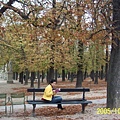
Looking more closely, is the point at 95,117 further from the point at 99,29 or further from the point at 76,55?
the point at 76,55

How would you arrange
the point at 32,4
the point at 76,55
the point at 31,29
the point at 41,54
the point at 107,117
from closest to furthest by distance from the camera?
the point at 107,117 → the point at 32,4 → the point at 31,29 → the point at 41,54 → the point at 76,55

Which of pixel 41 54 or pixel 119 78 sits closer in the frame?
pixel 119 78

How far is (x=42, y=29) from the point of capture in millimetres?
10078

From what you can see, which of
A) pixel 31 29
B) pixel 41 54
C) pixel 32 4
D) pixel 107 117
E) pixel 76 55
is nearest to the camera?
pixel 107 117

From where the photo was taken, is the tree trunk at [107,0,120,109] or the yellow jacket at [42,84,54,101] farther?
the yellow jacket at [42,84,54,101]

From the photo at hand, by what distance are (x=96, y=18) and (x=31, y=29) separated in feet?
8.32

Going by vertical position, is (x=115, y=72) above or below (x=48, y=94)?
above

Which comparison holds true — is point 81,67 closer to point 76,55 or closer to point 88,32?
point 76,55

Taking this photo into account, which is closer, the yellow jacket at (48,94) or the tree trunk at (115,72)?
the tree trunk at (115,72)

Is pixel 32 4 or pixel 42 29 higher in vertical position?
pixel 32 4

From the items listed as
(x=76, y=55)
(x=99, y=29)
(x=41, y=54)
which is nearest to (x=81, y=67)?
(x=76, y=55)

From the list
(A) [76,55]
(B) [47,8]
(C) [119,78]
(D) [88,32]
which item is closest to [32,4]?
(B) [47,8]

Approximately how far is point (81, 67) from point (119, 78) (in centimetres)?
1978

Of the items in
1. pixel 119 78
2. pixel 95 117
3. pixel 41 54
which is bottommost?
pixel 95 117
